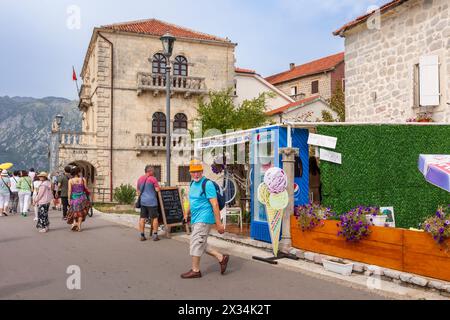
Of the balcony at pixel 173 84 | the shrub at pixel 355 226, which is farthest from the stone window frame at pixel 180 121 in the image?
the shrub at pixel 355 226

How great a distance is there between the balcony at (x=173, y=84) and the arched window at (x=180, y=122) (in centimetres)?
139

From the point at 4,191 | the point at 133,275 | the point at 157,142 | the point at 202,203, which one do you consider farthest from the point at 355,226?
the point at 157,142

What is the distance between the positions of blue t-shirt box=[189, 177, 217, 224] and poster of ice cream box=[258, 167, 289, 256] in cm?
166

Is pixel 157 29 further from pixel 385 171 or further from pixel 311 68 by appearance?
pixel 385 171

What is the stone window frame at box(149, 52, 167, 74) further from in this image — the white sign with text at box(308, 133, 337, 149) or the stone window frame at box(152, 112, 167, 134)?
the white sign with text at box(308, 133, 337, 149)

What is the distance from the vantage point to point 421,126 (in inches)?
374

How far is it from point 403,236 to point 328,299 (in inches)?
71.3

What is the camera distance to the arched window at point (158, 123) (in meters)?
30.0

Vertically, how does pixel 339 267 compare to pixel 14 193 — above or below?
below

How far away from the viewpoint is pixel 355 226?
7.42 meters

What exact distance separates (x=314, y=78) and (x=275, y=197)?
3337 centimetres

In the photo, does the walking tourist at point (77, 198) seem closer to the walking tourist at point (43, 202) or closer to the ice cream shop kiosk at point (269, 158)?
the walking tourist at point (43, 202)

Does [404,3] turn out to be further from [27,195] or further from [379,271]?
[27,195]
